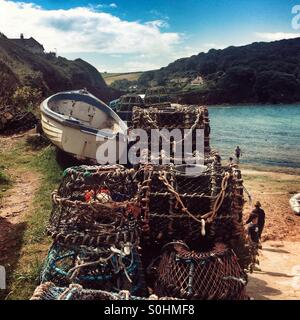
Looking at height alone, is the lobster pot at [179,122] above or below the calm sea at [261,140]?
above

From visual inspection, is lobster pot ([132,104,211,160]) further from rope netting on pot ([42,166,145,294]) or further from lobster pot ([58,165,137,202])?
rope netting on pot ([42,166,145,294])

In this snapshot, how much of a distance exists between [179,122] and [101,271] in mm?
6201

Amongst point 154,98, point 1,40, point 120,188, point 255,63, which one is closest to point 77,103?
point 154,98

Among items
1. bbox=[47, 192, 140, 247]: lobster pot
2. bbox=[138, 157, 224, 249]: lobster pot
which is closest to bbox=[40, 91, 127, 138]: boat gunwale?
bbox=[138, 157, 224, 249]: lobster pot

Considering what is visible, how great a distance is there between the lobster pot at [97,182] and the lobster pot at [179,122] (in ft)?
7.89

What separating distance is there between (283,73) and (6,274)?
78.5 meters

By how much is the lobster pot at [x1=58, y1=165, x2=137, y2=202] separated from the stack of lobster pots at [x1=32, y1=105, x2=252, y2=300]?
16mm

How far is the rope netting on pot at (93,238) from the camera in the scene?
5.11 m

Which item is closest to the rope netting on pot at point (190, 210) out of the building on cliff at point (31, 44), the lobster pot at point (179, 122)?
the lobster pot at point (179, 122)

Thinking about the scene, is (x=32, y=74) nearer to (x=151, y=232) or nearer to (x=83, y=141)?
(x=83, y=141)

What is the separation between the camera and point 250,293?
7.11 metres

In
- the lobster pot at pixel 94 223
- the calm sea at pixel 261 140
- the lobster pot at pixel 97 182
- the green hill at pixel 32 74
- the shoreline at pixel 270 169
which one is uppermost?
the green hill at pixel 32 74

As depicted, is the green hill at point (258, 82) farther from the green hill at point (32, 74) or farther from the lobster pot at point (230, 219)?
the lobster pot at point (230, 219)

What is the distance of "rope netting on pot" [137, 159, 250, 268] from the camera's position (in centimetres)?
597
